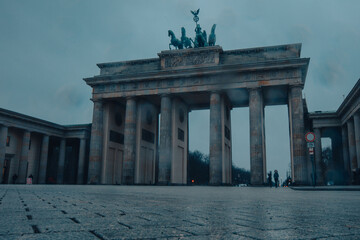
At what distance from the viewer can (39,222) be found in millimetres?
3016

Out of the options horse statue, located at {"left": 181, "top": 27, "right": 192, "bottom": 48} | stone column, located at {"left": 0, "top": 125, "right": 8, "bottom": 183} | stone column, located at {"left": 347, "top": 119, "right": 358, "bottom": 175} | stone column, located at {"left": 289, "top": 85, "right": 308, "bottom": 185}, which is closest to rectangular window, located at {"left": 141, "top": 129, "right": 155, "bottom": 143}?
horse statue, located at {"left": 181, "top": 27, "right": 192, "bottom": 48}

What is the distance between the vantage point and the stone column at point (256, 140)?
116 feet

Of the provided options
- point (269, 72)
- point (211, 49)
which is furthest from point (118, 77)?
point (269, 72)

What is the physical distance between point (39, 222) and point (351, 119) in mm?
40737

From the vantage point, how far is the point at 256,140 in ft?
117

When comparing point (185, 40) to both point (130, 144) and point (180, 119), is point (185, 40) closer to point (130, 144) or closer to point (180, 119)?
point (180, 119)

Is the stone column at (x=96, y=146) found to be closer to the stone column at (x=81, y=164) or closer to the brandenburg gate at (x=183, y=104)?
the brandenburg gate at (x=183, y=104)

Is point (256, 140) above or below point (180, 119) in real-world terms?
below

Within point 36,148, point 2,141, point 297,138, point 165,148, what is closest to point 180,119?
point 165,148

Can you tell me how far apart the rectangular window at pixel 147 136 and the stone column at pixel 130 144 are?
2683 millimetres

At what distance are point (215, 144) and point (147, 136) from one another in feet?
38.4

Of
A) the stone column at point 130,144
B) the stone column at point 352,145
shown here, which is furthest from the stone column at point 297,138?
the stone column at point 130,144

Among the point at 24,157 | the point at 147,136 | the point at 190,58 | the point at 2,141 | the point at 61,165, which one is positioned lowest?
the point at 61,165

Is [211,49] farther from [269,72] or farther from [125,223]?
[125,223]
